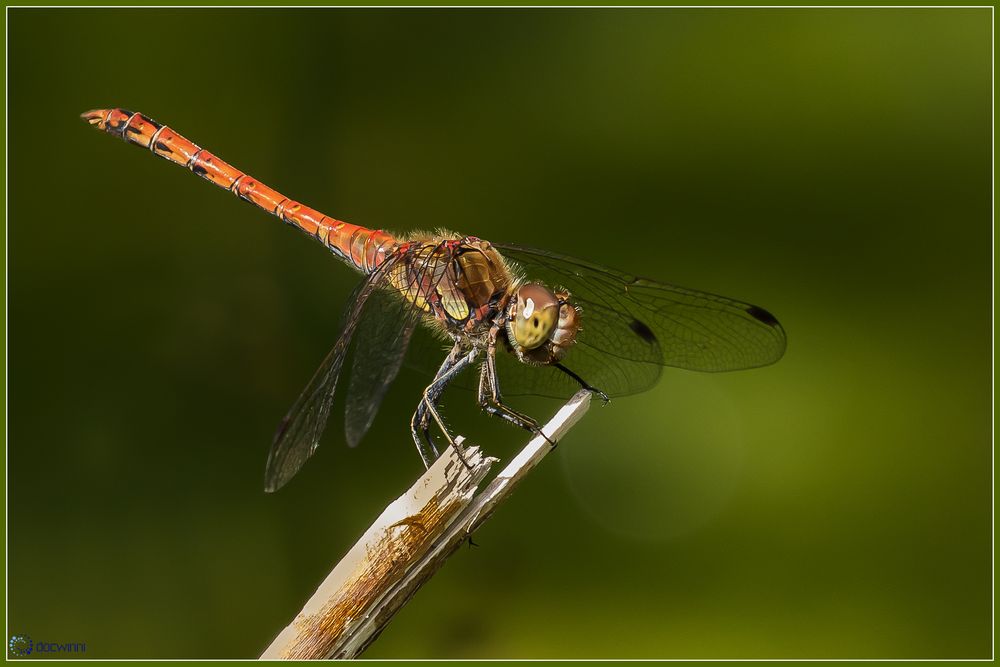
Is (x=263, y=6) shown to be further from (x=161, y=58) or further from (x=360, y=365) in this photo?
(x=360, y=365)

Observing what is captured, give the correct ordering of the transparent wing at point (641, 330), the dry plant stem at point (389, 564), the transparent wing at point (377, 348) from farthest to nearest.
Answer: the transparent wing at point (641, 330), the transparent wing at point (377, 348), the dry plant stem at point (389, 564)

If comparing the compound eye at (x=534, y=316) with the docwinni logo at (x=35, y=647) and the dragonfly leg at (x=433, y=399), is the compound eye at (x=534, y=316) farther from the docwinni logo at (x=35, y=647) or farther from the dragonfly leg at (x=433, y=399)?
the docwinni logo at (x=35, y=647)

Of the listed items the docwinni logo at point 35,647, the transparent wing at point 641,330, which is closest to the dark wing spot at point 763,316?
the transparent wing at point 641,330

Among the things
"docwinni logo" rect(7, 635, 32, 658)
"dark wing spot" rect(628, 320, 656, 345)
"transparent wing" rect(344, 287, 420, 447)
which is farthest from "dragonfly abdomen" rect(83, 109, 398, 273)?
"docwinni logo" rect(7, 635, 32, 658)

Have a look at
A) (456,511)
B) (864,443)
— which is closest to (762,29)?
(864,443)

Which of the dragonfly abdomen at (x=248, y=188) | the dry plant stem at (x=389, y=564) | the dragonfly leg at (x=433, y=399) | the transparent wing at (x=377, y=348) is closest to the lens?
the dry plant stem at (x=389, y=564)

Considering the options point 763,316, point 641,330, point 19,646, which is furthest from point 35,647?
point 763,316
